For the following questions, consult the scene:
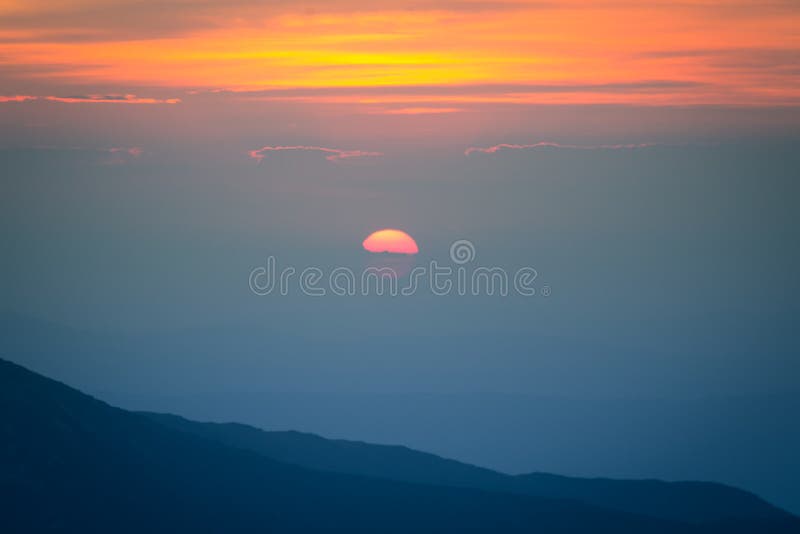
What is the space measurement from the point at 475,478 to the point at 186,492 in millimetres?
57261

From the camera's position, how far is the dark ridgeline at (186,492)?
103500 mm

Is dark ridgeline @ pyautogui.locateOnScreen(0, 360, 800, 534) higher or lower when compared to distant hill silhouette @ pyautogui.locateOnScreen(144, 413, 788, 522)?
lower

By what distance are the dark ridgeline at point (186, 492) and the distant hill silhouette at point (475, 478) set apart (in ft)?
9.09

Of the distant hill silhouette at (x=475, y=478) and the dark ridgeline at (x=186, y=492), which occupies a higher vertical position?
the distant hill silhouette at (x=475, y=478)

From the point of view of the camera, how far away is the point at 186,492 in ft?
370

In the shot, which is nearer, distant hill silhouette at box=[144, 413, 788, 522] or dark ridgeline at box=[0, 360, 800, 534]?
dark ridgeline at box=[0, 360, 800, 534]

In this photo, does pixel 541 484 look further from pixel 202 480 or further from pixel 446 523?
pixel 202 480

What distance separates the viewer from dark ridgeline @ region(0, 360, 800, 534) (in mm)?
103500

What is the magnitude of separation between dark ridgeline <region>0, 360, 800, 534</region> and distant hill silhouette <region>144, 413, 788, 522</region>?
2771 millimetres

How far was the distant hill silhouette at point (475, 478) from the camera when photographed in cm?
14262

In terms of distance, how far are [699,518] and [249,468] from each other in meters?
Answer: 75.0

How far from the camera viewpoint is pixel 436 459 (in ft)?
526

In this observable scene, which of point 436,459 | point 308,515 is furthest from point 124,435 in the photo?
point 436,459

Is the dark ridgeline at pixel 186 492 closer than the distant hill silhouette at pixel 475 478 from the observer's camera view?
Yes
